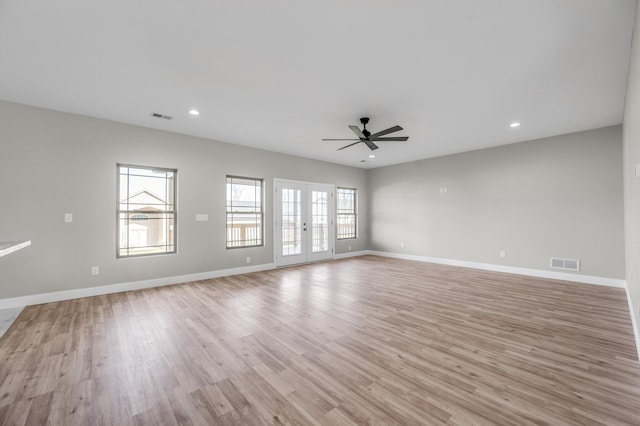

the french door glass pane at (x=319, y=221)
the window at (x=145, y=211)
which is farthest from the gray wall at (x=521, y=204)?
the window at (x=145, y=211)

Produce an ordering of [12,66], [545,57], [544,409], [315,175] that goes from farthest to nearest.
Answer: [315,175], [12,66], [545,57], [544,409]

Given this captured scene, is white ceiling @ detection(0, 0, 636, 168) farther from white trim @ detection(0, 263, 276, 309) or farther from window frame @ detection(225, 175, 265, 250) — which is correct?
white trim @ detection(0, 263, 276, 309)

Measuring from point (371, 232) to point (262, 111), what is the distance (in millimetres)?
5904

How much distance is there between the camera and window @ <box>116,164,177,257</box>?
15.4ft

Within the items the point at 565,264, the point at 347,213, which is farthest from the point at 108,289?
the point at 565,264

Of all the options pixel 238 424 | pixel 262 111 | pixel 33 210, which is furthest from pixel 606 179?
pixel 33 210

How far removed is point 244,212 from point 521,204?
6154 mm

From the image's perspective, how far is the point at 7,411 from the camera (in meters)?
1.76

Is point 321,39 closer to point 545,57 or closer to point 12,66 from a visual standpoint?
point 545,57

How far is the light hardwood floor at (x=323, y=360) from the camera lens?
1745 mm

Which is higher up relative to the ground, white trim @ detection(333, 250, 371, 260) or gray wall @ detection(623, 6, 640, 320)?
gray wall @ detection(623, 6, 640, 320)

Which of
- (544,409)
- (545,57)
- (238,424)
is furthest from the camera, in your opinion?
(545,57)

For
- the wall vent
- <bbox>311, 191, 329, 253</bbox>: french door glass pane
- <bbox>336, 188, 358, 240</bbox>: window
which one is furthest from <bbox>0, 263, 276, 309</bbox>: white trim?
the wall vent

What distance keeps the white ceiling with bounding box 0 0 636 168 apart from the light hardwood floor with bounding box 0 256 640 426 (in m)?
2.89
